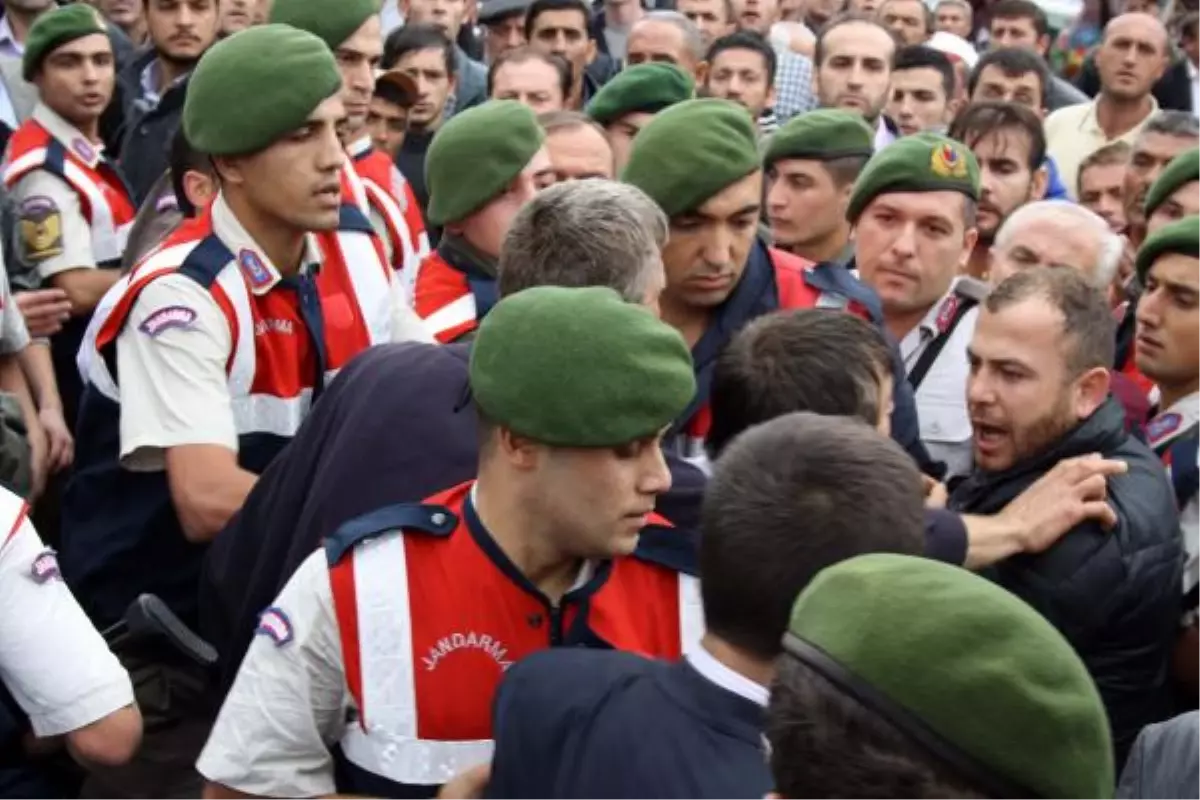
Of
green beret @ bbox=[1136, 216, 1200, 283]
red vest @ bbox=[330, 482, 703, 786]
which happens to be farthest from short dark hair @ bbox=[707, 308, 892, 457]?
green beret @ bbox=[1136, 216, 1200, 283]

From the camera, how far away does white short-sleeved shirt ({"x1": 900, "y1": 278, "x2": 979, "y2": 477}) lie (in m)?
4.60

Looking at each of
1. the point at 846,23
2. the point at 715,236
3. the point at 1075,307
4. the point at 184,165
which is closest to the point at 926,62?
the point at 846,23

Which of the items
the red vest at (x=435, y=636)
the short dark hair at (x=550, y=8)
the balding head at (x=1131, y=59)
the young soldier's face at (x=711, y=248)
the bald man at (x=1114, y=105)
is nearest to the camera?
the red vest at (x=435, y=636)

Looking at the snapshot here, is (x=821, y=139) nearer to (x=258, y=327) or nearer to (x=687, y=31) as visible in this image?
(x=258, y=327)

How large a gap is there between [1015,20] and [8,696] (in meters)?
9.59

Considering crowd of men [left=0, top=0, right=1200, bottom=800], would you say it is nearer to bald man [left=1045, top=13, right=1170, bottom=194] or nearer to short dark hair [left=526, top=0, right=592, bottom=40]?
bald man [left=1045, top=13, right=1170, bottom=194]

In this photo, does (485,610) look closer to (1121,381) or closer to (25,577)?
(25,577)

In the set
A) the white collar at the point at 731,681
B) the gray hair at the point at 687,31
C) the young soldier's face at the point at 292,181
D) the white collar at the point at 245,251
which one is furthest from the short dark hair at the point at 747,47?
the white collar at the point at 731,681

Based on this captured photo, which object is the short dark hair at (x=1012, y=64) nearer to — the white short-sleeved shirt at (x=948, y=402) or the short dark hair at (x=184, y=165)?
the white short-sleeved shirt at (x=948, y=402)

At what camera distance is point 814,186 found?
19.0ft

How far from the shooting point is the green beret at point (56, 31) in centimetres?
702

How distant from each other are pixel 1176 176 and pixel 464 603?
3.30m

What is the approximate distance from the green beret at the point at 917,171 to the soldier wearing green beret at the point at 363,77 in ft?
4.25

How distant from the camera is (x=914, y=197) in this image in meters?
5.14
